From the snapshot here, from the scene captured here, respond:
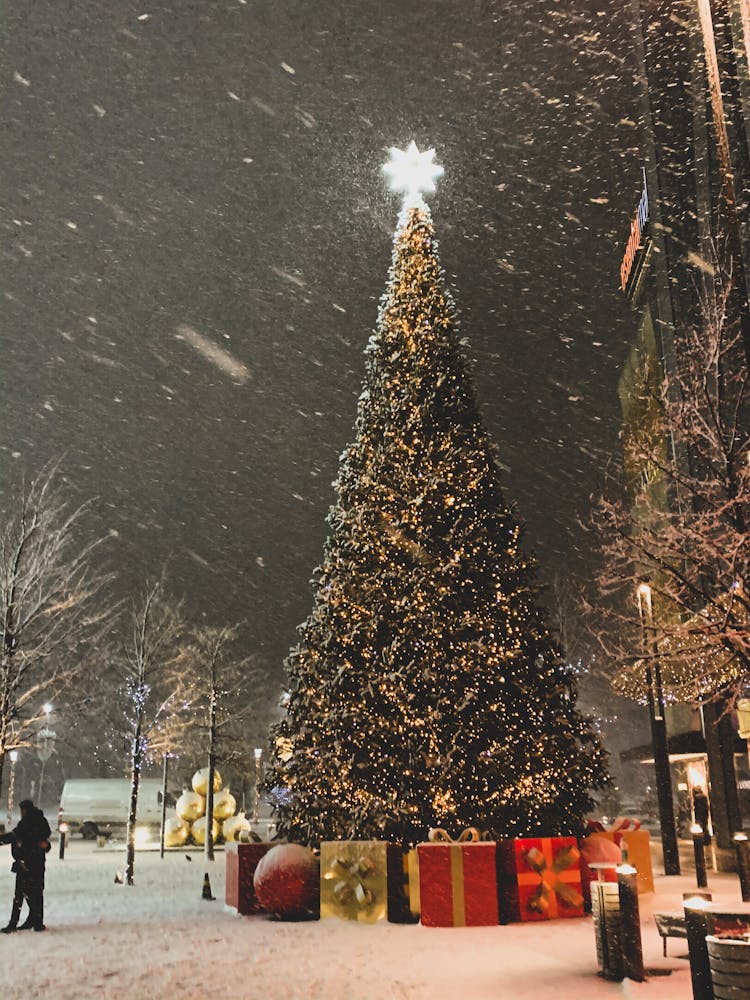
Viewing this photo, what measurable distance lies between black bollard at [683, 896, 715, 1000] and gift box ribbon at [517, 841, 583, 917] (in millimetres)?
7379

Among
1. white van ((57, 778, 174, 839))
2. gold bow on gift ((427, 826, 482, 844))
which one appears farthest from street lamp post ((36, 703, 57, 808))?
gold bow on gift ((427, 826, 482, 844))

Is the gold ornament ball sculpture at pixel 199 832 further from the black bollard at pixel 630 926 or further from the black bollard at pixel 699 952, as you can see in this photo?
the black bollard at pixel 699 952

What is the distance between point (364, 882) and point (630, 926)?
582 cm

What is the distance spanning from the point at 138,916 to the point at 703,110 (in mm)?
32005

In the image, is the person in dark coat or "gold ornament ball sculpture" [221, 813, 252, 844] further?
"gold ornament ball sculpture" [221, 813, 252, 844]

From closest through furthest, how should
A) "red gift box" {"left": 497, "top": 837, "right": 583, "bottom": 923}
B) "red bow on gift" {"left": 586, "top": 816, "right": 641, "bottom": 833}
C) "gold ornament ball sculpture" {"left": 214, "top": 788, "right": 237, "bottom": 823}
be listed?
"red gift box" {"left": 497, "top": 837, "right": 583, "bottom": 923}, "red bow on gift" {"left": 586, "top": 816, "right": 641, "bottom": 833}, "gold ornament ball sculpture" {"left": 214, "top": 788, "right": 237, "bottom": 823}

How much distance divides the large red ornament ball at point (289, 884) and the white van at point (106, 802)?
32.3m

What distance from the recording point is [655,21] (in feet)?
133

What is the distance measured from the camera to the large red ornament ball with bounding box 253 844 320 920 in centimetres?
1380

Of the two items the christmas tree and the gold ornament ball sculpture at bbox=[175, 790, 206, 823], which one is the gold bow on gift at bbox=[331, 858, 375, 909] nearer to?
the christmas tree

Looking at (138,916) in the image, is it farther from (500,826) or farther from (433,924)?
(500,826)

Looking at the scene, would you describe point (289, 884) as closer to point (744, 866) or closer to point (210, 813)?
point (744, 866)

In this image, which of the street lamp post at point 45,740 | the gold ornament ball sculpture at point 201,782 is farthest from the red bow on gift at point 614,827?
the gold ornament ball sculpture at point 201,782

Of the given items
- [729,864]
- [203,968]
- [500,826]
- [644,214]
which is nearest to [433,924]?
[500,826]
